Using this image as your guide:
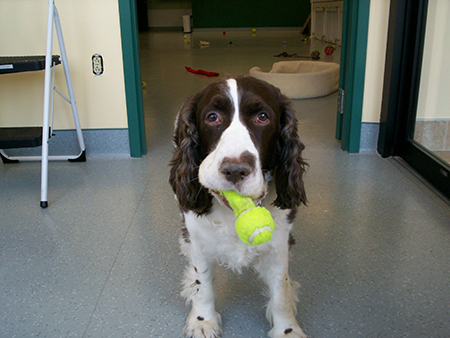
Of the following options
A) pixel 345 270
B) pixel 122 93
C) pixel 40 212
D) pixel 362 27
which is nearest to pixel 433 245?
pixel 345 270

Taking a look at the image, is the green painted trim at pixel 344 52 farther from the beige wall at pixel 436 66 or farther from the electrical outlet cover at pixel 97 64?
the electrical outlet cover at pixel 97 64

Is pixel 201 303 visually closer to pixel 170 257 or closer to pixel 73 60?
pixel 170 257


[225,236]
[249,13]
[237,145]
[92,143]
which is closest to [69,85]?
[92,143]

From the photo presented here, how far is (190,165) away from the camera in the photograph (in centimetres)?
146

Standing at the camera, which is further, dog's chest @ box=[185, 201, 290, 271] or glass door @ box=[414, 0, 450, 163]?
glass door @ box=[414, 0, 450, 163]

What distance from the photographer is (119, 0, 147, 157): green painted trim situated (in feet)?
10.7

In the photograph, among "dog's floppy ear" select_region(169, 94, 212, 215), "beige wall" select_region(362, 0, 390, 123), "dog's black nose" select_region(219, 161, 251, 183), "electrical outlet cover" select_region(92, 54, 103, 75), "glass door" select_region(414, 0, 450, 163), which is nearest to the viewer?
"dog's black nose" select_region(219, 161, 251, 183)

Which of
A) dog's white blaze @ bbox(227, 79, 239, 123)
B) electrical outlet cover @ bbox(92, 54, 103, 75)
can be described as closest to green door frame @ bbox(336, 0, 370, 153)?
electrical outlet cover @ bbox(92, 54, 103, 75)

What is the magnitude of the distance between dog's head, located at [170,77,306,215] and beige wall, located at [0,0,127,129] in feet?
6.85

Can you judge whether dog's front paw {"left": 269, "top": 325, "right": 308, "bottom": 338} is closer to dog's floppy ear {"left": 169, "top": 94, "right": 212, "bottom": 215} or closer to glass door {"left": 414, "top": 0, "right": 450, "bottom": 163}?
dog's floppy ear {"left": 169, "top": 94, "right": 212, "bottom": 215}

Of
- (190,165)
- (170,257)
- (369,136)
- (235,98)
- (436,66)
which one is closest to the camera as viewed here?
(235,98)

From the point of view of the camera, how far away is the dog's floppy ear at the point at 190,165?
146cm

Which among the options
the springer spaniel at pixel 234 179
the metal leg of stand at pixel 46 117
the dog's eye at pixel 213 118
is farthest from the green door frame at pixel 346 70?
the dog's eye at pixel 213 118

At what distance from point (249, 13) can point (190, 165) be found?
17196 millimetres
